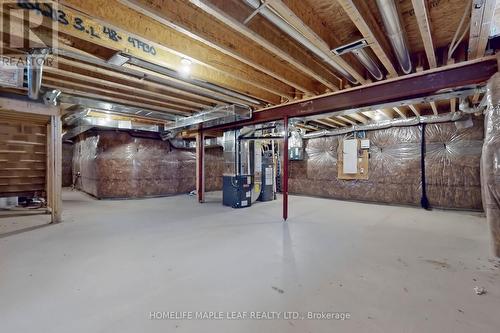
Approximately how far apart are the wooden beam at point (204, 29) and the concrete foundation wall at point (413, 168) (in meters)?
3.89

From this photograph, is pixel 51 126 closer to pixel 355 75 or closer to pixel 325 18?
pixel 325 18

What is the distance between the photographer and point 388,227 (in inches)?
137

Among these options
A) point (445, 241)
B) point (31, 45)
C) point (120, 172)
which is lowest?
point (445, 241)

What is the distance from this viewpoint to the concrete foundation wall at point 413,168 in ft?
14.5

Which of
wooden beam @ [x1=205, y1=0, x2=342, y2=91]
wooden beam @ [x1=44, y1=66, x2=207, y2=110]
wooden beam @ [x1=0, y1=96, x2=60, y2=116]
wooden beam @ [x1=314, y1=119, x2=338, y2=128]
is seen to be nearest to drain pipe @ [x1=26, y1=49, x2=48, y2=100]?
wooden beam @ [x1=44, y1=66, x2=207, y2=110]

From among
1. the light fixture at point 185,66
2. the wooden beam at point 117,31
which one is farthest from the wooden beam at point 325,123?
the light fixture at point 185,66

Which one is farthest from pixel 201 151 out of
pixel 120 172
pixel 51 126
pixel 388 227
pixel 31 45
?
pixel 388 227

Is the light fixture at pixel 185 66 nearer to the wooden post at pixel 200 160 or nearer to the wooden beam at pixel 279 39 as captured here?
the wooden beam at pixel 279 39

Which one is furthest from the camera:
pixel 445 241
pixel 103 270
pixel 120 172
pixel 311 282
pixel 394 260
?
pixel 120 172

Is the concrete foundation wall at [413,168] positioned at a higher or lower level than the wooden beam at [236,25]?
lower

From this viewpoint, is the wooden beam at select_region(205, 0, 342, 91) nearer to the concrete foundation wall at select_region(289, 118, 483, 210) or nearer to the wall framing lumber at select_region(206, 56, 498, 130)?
the wall framing lumber at select_region(206, 56, 498, 130)

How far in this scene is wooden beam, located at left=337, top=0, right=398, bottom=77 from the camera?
1.63 meters

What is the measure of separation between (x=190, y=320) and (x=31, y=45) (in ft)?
8.75

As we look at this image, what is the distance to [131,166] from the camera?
21.2 ft
